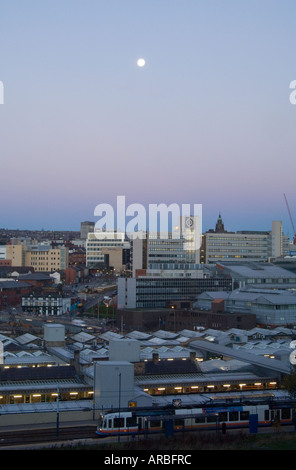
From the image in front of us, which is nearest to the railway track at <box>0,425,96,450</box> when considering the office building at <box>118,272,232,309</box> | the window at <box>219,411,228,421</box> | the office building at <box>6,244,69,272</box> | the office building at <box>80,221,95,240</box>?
the window at <box>219,411,228,421</box>

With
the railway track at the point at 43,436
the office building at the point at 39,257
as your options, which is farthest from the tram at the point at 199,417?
the office building at the point at 39,257

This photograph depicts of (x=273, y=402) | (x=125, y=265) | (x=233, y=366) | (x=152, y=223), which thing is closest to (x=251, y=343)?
(x=233, y=366)

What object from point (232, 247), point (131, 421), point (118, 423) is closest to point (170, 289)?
point (232, 247)

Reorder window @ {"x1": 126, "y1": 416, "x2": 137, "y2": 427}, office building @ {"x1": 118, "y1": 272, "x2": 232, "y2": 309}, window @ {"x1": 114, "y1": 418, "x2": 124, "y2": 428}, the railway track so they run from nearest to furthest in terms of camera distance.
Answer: the railway track < window @ {"x1": 114, "y1": 418, "x2": 124, "y2": 428} < window @ {"x1": 126, "y1": 416, "x2": 137, "y2": 427} < office building @ {"x1": 118, "y1": 272, "x2": 232, "y2": 309}

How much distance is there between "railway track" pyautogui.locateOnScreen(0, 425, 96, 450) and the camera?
30.2 feet

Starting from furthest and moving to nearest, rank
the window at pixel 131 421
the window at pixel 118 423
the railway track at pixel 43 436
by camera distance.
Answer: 1. the window at pixel 131 421
2. the window at pixel 118 423
3. the railway track at pixel 43 436

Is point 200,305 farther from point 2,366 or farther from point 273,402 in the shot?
point 273,402

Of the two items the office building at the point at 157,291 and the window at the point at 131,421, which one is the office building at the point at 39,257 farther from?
the window at the point at 131,421

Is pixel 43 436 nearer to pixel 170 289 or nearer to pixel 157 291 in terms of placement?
pixel 157 291

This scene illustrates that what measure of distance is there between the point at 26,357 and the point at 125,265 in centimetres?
4412

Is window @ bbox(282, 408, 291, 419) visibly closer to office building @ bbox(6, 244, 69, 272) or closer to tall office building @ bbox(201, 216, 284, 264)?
tall office building @ bbox(201, 216, 284, 264)

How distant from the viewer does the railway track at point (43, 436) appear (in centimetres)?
921

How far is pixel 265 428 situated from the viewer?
34.1 ft
